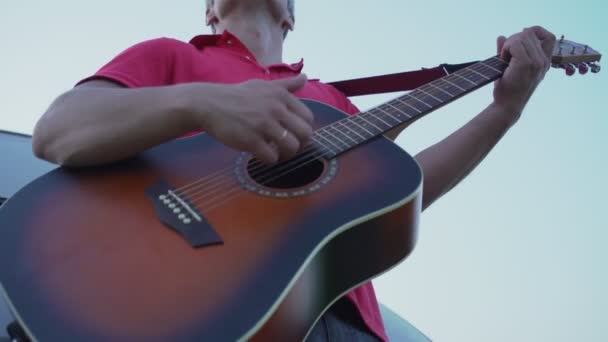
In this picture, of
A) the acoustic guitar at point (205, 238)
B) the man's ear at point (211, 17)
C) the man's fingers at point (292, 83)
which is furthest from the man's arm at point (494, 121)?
the man's ear at point (211, 17)

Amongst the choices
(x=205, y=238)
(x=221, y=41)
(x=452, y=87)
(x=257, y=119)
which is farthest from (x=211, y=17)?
(x=205, y=238)

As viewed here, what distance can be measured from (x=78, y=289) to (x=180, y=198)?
25 cm

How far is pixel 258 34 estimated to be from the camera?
1.88 metres

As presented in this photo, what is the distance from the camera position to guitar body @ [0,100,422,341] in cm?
71

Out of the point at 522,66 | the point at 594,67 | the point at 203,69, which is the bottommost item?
the point at 594,67

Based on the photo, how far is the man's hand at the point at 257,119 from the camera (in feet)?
2.98

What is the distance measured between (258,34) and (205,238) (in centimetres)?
121

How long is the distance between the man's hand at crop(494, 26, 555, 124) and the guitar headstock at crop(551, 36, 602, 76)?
0.57ft

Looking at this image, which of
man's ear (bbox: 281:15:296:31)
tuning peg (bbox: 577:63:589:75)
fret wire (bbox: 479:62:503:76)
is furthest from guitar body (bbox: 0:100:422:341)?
man's ear (bbox: 281:15:296:31)

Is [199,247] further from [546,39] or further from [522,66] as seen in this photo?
[546,39]

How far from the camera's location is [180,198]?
934 mm

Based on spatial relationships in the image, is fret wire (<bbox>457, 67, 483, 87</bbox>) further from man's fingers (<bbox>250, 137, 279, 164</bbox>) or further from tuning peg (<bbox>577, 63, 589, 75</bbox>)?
man's fingers (<bbox>250, 137, 279, 164</bbox>)

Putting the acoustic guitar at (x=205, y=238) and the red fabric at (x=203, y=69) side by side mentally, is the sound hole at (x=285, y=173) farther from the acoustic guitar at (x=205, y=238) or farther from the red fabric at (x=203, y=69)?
the red fabric at (x=203, y=69)

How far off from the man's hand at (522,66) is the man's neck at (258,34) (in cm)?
79
